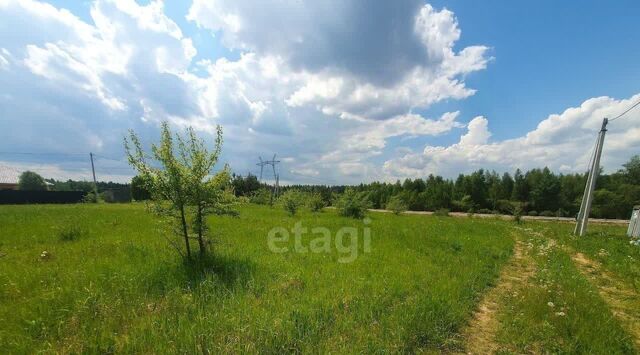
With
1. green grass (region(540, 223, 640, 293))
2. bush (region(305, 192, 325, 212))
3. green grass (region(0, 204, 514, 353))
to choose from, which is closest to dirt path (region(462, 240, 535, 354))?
green grass (region(0, 204, 514, 353))

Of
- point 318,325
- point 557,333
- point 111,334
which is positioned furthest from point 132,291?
point 557,333

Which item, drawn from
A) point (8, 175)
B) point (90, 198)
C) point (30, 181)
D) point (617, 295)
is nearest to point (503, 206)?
point (617, 295)

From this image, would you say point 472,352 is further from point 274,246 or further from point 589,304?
point 274,246

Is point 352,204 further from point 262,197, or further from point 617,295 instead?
point 262,197

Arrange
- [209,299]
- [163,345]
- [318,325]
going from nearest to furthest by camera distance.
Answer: [163,345] → [318,325] → [209,299]

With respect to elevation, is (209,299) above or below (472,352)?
above

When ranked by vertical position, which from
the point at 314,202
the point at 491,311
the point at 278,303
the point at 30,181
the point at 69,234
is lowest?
the point at 491,311

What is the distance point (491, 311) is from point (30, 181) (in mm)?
82170

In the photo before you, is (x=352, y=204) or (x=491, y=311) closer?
(x=491, y=311)

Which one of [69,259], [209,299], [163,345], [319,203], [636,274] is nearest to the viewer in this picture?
[163,345]

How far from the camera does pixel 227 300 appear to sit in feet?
16.6

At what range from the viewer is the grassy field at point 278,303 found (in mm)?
3982

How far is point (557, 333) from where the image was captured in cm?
459

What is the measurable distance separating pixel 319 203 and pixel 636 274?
22.6m
